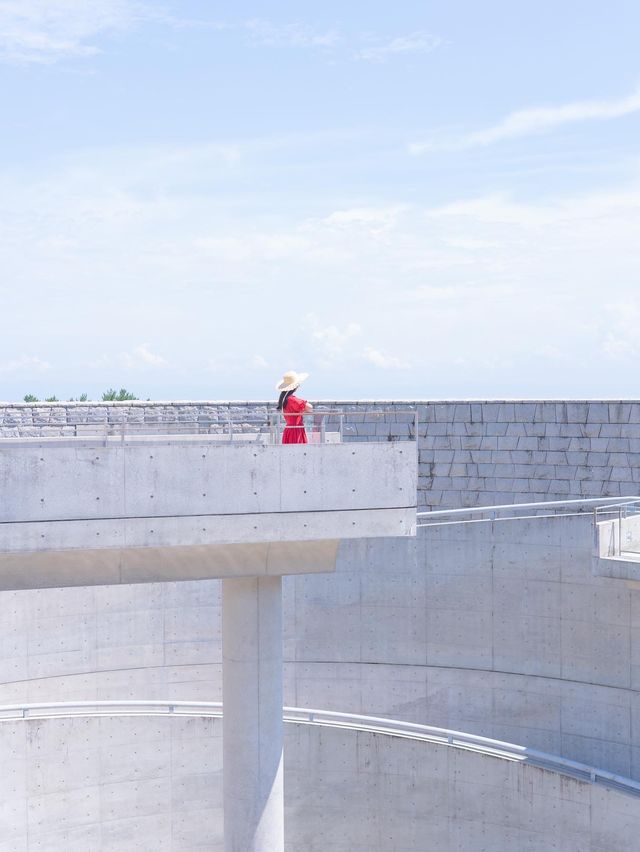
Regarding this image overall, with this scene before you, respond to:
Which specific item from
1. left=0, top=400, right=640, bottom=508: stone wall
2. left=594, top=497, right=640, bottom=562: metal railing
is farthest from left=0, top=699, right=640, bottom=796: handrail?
left=0, top=400, right=640, bottom=508: stone wall

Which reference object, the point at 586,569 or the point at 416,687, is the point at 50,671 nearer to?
the point at 416,687

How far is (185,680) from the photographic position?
2077cm

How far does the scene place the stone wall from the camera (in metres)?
22.2

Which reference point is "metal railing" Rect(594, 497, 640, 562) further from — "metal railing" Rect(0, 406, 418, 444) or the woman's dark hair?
the woman's dark hair

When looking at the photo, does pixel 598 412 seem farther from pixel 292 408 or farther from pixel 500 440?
pixel 292 408

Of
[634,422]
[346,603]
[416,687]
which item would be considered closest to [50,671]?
[346,603]

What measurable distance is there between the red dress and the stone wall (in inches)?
377

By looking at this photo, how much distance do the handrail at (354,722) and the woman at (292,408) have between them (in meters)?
7.71

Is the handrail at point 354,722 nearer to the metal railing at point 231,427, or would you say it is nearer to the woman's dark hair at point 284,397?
the metal railing at point 231,427

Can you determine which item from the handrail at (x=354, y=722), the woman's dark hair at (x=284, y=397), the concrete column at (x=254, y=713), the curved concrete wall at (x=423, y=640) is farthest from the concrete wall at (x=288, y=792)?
the woman's dark hair at (x=284, y=397)

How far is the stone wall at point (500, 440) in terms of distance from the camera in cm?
2220

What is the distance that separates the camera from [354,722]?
20.1m

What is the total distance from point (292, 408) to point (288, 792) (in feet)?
34.3

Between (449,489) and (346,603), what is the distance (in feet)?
15.6
